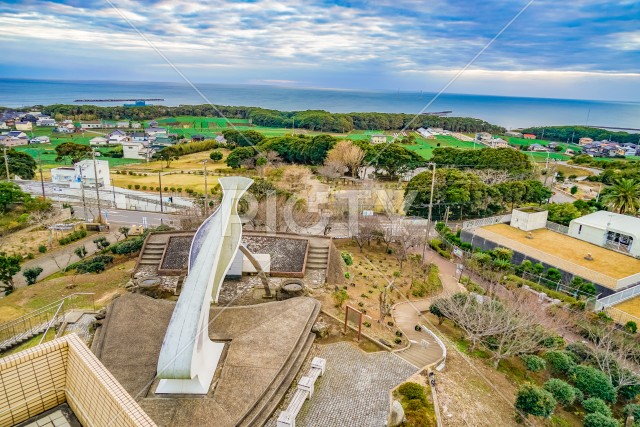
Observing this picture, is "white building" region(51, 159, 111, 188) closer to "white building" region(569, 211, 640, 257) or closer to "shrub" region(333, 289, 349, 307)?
"shrub" region(333, 289, 349, 307)

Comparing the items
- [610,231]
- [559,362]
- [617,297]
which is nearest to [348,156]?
[610,231]

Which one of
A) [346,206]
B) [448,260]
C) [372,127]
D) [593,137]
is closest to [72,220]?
[346,206]

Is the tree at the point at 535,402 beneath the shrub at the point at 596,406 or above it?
above

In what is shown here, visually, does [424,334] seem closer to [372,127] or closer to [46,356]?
[46,356]

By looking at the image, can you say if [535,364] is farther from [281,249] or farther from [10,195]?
[10,195]

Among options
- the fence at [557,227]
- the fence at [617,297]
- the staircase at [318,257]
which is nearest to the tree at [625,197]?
the fence at [557,227]

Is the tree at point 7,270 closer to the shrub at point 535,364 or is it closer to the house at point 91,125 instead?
the shrub at point 535,364

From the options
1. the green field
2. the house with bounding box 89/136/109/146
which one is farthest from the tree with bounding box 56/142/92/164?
the green field
